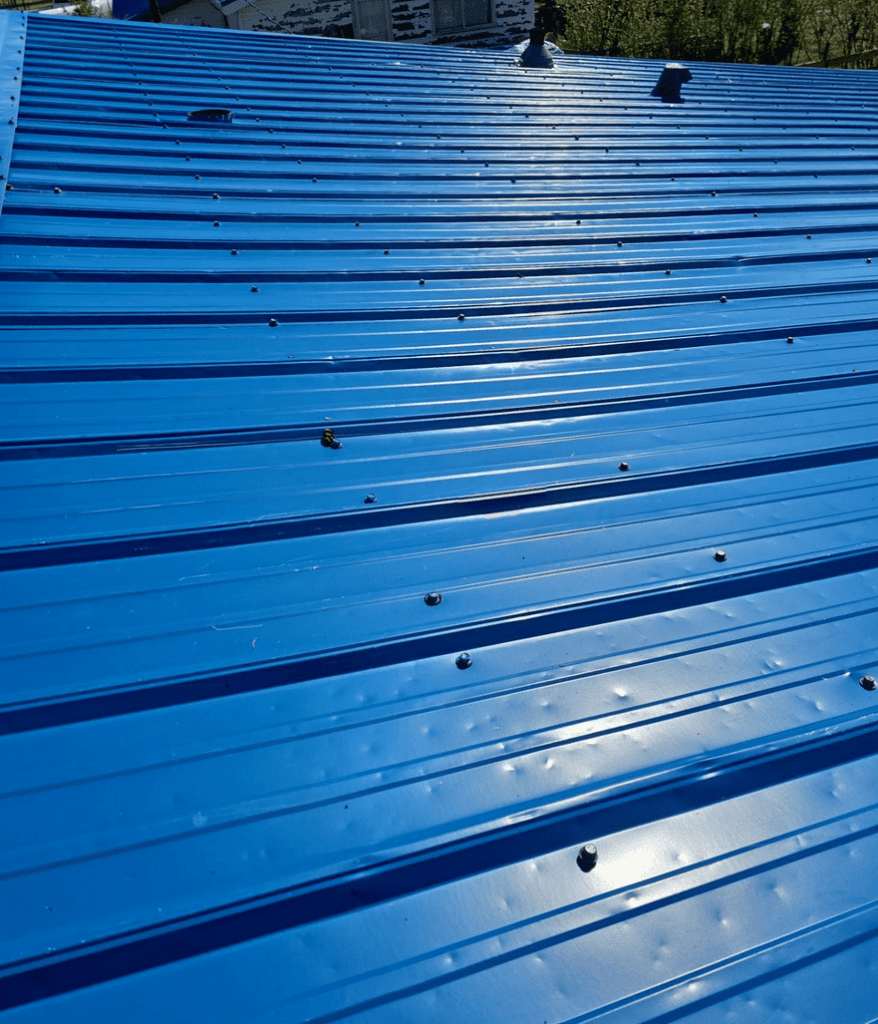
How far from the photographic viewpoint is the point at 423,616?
1.86 m

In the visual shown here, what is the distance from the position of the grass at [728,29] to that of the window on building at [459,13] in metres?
3.81

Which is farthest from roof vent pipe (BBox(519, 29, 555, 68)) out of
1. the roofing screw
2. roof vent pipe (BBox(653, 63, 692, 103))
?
the roofing screw

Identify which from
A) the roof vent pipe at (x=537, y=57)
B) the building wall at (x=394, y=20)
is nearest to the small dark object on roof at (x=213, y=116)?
the roof vent pipe at (x=537, y=57)

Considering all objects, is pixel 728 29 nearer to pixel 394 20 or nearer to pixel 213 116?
pixel 394 20

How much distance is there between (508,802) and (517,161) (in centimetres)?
500

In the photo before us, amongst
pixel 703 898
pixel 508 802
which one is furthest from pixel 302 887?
pixel 703 898

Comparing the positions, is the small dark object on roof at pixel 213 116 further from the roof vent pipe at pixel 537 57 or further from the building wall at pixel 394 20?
the building wall at pixel 394 20

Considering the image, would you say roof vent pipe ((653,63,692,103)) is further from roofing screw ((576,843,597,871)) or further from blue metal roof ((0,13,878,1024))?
roofing screw ((576,843,597,871))

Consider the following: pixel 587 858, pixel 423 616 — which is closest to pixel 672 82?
pixel 423 616

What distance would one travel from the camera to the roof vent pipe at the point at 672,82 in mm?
7621

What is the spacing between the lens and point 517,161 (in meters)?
5.27

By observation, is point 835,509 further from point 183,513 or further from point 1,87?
point 1,87

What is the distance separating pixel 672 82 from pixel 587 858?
855cm

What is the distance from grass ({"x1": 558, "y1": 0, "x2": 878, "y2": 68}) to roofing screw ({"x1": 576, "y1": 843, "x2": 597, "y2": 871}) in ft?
82.3
